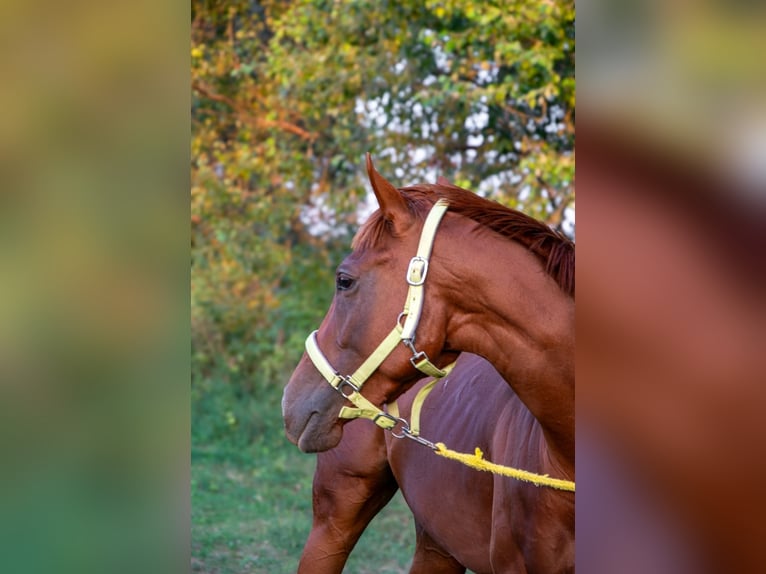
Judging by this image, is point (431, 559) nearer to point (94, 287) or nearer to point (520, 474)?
point (520, 474)

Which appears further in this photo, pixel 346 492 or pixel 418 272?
pixel 346 492

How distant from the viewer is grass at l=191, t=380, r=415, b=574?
18.9 feet

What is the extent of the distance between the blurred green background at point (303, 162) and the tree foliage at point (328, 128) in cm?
2

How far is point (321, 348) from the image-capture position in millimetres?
2537

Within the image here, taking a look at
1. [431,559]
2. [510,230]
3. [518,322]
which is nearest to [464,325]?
[518,322]

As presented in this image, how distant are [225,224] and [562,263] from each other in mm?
8659

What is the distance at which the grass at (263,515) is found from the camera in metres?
5.75

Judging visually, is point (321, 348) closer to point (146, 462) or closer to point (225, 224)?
point (146, 462)

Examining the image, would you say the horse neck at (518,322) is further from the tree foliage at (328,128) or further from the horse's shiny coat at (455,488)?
the tree foliage at (328,128)

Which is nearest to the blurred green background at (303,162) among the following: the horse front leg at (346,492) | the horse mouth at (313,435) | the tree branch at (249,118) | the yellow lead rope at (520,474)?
the tree branch at (249,118)

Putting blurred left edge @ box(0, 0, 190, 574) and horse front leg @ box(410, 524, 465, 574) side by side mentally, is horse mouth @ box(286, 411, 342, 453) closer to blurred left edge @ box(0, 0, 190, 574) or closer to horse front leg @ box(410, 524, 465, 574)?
blurred left edge @ box(0, 0, 190, 574)

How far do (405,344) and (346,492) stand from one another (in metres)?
1.73

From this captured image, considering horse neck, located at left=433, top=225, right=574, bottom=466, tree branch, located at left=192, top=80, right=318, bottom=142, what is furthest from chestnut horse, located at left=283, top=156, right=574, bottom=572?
tree branch, located at left=192, top=80, right=318, bottom=142

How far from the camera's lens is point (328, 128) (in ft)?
32.5
